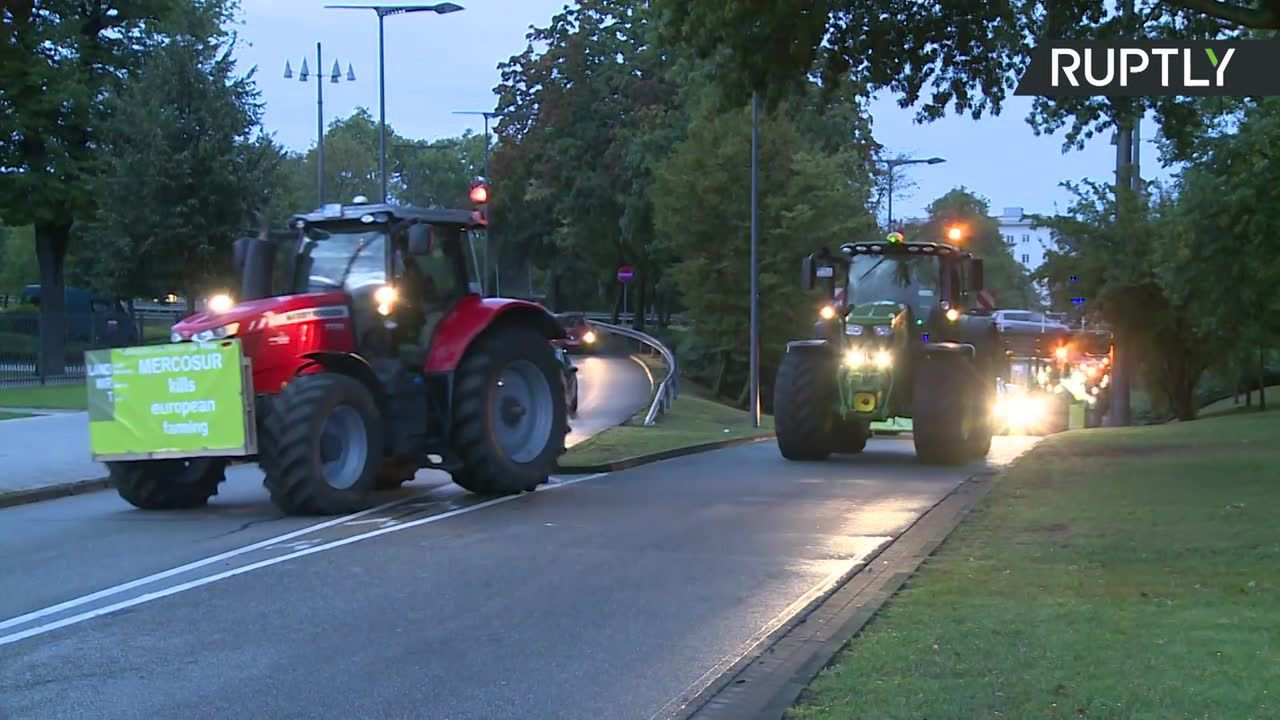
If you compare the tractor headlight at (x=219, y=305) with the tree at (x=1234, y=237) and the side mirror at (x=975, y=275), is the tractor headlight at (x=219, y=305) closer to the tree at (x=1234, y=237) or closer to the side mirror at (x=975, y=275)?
the side mirror at (x=975, y=275)

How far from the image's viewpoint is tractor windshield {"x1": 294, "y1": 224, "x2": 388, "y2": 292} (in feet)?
50.4

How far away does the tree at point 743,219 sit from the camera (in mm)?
46344

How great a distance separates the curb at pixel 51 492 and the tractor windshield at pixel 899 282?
36.3 feet

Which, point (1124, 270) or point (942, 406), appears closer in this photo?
point (942, 406)

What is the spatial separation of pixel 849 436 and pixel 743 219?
24376mm

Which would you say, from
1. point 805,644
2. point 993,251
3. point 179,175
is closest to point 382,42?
point 179,175

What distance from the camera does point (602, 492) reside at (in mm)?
16922

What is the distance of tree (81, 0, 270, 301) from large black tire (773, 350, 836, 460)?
20721 millimetres

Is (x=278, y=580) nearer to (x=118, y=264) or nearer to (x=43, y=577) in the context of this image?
(x=43, y=577)

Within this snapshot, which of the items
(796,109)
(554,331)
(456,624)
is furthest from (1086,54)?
(456,624)

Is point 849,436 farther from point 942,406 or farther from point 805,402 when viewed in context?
point 942,406

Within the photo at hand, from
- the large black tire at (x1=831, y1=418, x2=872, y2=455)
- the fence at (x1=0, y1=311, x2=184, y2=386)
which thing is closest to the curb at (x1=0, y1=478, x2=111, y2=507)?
the large black tire at (x1=831, y1=418, x2=872, y2=455)

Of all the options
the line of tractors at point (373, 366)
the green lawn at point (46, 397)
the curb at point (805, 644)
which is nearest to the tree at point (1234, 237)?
the line of tractors at point (373, 366)

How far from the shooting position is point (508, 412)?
1650 centimetres
